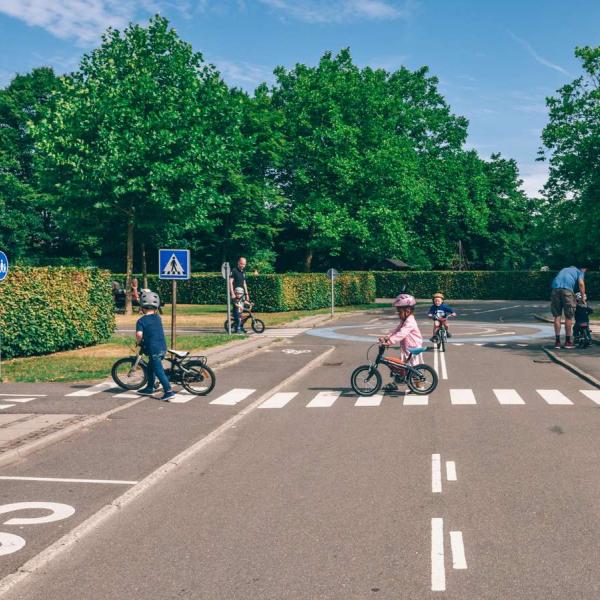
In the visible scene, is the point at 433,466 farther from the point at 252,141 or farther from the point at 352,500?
the point at 252,141

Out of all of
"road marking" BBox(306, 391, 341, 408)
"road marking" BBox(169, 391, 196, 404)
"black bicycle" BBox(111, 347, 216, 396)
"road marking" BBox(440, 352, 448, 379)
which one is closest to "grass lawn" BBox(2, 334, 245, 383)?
"black bicycle" BBox(111, 347, 216, 396)

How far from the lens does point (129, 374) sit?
45.7ft

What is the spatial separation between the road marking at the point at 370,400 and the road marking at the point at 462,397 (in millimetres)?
1183

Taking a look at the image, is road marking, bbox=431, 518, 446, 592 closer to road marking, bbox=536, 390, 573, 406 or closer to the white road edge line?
the white road edge line

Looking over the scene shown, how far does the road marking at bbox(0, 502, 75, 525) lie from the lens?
6516 millimetres

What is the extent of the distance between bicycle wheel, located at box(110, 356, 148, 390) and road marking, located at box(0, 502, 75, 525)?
6807mm

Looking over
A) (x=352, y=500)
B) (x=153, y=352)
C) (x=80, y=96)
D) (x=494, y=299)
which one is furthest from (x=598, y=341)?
(x=494, y=299)

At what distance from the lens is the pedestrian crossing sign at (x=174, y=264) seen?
17.8 meters

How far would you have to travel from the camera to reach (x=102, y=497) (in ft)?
23.8

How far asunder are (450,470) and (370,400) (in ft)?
16.1

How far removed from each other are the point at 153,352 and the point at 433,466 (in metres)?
5.99

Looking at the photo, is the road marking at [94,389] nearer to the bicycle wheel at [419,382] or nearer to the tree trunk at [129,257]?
the bicycle wheel at [419,382]

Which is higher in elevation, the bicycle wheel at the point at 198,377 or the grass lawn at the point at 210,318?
the bicycle wheel at the point at 198,377

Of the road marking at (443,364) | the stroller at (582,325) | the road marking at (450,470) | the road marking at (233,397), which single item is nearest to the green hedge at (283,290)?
the stroller at (582,325)
